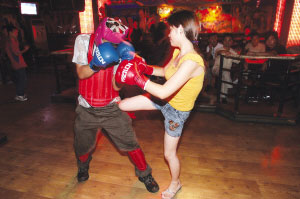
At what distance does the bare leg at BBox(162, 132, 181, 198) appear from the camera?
1.67 m

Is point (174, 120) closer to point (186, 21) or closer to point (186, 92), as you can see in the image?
point (186, 92)

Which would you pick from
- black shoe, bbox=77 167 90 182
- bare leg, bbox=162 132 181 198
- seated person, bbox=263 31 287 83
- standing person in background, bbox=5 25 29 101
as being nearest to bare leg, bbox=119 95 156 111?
bare leg, bbox=162 132 181 198

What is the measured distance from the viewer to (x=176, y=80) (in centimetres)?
134

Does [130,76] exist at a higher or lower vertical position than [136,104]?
higher

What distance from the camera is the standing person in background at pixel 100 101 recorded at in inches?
61.4

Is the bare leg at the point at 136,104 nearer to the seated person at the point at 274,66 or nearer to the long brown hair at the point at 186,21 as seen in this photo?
the long brown hair at the point at 186,21

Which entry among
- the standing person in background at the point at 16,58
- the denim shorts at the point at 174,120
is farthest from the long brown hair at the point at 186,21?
the standing person in background at the point at 16,58

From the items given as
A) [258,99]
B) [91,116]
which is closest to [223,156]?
[91,116]

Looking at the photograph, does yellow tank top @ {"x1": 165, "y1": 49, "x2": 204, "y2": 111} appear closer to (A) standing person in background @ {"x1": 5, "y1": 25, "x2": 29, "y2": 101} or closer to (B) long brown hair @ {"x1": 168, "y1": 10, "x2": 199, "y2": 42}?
(B) long brown hair @ {"x1": 168, "y1": 10, "x2": 199, "y2": 42}

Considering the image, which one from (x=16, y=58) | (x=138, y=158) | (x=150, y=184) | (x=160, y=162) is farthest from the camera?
(x=16, y=58)

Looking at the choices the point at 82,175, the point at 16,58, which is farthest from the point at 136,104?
the point at 16,58

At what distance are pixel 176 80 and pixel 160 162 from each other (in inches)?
56.7

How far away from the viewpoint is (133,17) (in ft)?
39.1

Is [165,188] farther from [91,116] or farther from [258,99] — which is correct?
[258,99]
